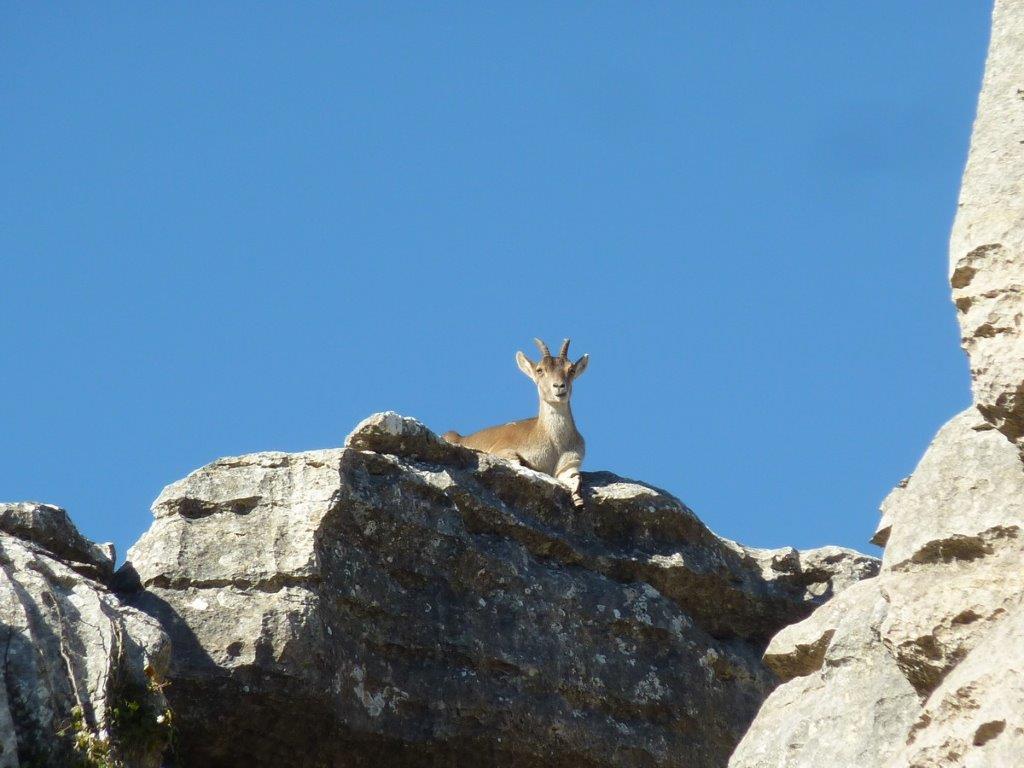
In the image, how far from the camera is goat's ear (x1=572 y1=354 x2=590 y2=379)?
22.8m

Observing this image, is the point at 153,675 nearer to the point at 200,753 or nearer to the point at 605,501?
the point at 200,753

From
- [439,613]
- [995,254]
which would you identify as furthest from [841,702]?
[439,613]

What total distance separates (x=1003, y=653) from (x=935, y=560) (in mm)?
1456

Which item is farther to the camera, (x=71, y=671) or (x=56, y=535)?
(x=56, y=535)

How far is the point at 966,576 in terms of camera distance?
693 centimetres

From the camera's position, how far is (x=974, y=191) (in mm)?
6648

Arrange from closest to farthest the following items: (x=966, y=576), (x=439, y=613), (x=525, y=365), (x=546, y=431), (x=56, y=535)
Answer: (x=966, y=576)
(x=56, y=535)
(x=439, y=613)
(x=546, y=431)
(x=525, y=365)

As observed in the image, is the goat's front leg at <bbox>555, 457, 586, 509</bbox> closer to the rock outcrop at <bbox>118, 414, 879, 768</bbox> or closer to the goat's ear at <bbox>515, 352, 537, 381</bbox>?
the rock outcrop at <bbox>118, 414, 879, 768</bbox>

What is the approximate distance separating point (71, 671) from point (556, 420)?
43.9ft

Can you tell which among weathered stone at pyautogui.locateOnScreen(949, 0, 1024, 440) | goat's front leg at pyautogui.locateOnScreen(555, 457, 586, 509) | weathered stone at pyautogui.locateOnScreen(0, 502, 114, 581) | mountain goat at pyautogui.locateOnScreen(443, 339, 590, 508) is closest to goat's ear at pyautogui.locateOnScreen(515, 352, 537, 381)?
mountain goat at pyautogui.locateOnScreen(443, 339, 590, 508)

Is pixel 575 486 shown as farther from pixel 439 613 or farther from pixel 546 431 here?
pixel 546 431

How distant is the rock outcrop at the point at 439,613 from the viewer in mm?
11953

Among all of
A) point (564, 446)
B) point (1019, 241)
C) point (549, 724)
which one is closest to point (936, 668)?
point (1019, 241)

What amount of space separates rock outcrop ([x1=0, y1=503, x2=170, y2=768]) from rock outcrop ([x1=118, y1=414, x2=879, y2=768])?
1491 mm
